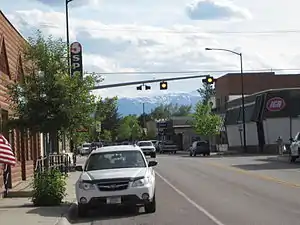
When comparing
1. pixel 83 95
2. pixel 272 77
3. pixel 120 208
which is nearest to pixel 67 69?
pixel 83 95

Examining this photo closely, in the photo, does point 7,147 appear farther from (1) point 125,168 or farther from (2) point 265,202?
(2) point 265,202

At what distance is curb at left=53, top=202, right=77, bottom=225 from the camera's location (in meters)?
14.7

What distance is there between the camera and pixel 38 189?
17875mm

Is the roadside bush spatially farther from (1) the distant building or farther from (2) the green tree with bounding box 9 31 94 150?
(1) the distant building

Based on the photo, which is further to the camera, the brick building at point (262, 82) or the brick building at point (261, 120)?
the brick building at point (262, 82)

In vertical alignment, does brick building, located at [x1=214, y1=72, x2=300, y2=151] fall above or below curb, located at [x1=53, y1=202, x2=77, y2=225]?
above

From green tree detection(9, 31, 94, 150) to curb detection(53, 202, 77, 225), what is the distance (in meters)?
2.27

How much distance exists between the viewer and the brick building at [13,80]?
2221cm

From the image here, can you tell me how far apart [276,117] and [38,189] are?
48.1 metres

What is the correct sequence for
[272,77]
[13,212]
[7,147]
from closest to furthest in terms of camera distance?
[13,212] → [7,147] → [272,77]

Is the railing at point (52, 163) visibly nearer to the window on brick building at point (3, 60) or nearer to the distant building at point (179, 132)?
the window on brick building at point (3, 60)

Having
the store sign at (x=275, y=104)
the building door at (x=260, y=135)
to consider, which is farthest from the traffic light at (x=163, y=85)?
the building door at (x=260, y=135)

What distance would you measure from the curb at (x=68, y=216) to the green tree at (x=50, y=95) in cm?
227

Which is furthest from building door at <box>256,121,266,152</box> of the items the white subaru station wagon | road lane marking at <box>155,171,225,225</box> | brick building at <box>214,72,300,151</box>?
the white subaru station wagon
